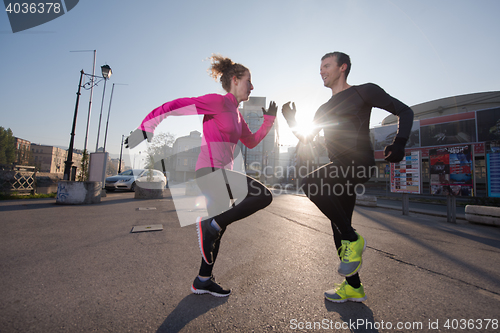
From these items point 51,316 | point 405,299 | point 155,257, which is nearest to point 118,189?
point 155,257

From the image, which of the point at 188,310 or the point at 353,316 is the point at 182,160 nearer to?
the point at 188,310

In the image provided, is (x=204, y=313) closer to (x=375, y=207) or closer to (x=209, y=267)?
(x=209, y=267)

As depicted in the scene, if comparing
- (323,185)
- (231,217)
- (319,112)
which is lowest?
(231,217)

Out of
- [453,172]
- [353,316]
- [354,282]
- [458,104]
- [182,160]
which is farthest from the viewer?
[182,160]

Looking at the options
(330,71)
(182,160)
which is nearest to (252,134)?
(330,71)

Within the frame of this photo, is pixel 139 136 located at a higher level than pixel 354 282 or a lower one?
higher

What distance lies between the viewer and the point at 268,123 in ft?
8.31

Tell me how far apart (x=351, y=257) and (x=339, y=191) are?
51 centimetres

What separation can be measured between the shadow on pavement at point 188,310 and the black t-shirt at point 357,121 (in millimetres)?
1519

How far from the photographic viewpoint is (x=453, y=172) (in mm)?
8219

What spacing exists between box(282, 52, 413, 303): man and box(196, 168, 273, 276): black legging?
17.0 inches

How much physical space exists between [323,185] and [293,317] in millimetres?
979

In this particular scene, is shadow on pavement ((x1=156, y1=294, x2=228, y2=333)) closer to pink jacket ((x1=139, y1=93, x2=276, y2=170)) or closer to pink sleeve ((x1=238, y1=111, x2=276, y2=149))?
pink jacket ((x1=139, y1=93, x2=276, y2=170))

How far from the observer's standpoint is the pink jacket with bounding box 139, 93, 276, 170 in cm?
188
